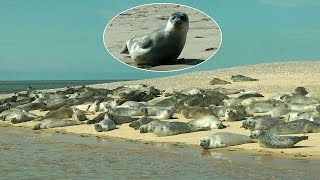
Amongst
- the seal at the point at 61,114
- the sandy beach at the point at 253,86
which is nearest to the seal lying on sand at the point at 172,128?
the sandy beach at the point at 253,86

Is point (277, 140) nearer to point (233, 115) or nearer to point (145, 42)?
point (145, 42)

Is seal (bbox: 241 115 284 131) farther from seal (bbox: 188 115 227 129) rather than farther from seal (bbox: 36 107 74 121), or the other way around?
seal (bbox: 36 107 74 121)

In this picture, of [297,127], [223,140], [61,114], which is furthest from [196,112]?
[61,114]

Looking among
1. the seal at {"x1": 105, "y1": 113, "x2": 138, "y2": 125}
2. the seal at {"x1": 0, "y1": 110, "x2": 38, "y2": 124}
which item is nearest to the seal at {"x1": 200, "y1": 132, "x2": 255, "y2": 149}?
the seal at {"x1": 105, "y1": 113, "x2": 138, "y2": 125}

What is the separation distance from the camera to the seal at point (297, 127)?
11.9 meters

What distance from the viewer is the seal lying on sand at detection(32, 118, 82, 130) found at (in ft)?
53.7

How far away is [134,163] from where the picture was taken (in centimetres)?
984

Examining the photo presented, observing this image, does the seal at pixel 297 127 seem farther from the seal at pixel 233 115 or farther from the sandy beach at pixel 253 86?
the seal at pixel 233 115

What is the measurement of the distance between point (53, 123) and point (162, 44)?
20.8 feet

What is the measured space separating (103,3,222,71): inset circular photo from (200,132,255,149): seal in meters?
1.65

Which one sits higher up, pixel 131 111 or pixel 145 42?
pixel 145 42

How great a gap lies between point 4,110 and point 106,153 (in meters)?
10.8

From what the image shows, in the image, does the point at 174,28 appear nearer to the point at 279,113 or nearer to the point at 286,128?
the point at 286,128

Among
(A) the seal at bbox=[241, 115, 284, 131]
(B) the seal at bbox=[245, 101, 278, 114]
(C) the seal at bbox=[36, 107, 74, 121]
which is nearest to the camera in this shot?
(A) the seal at bbox=[241, 115, 284, 131]
